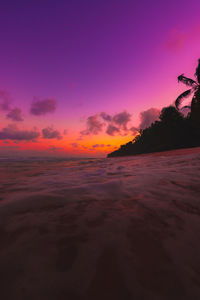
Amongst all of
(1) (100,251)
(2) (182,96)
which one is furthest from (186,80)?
(1) (100,251)

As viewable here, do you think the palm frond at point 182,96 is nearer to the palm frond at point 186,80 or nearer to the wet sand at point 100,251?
the palm frond at point 186,80

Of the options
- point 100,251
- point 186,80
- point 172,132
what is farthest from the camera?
point 172,132

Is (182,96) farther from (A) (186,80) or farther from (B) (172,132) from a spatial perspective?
(B) (172,132)

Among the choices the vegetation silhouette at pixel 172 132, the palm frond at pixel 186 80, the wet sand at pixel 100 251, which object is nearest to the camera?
the wet sand at pixel 100 251

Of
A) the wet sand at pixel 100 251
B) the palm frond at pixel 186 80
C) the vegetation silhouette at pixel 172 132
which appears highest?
the palm frond at pixel 186 80

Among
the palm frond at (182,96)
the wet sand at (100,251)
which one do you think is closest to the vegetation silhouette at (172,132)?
the palm frond at (182,96)

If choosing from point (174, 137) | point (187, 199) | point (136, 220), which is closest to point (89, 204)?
point (136, 220)

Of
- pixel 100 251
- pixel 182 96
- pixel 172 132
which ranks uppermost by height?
pixel 182 96

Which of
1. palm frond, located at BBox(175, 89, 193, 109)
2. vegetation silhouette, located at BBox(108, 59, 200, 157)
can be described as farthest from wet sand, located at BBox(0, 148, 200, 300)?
vegetation silhouette, located at BBox(108, 59, 200, 157)

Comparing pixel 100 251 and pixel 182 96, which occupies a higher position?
pixel 182 96

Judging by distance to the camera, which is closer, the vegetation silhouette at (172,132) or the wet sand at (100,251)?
the wet sand at (100,251)

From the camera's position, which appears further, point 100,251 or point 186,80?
point 186,80

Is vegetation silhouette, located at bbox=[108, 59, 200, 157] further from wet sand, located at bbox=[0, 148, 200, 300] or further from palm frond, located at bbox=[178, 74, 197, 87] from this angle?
wet sand, located at bbox=[0, 148, 200, 300]

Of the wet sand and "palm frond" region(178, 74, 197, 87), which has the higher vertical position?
"palm frond" region(178, 74, 197, 87)
